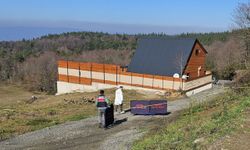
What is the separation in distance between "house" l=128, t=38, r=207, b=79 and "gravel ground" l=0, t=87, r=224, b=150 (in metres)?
25.5

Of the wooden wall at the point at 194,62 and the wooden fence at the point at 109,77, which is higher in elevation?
the wooden wall at the point at 194,62

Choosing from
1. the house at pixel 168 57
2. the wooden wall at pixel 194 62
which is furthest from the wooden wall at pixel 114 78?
the house at pixel 168 57

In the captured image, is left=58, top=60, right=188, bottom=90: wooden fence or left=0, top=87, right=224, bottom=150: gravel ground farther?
left=58, top=60, right=188, bottom=90: wooden fence

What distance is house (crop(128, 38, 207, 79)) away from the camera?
46656 millimetres

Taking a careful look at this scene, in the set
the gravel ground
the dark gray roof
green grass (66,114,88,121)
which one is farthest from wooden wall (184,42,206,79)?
the gravel ground

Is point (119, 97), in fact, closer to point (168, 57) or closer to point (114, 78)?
point (114, 78)

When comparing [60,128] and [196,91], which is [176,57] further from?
[60,128]

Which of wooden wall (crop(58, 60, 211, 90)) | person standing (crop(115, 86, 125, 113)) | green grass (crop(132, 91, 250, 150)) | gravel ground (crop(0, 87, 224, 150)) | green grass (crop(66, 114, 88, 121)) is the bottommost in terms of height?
wooden wall (crop(58, 60, 211, 90))

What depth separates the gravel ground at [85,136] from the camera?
623 inches

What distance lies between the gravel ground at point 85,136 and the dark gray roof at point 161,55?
25.5 metres

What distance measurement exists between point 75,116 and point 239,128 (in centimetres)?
1483

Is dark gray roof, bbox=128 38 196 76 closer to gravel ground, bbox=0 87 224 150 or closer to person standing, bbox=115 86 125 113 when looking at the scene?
person standing, bbox=115 86 125 113

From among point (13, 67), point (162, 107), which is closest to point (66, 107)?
point (162, 107)

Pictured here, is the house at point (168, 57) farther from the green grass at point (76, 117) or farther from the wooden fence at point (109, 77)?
the green grass at point (76, 117)
